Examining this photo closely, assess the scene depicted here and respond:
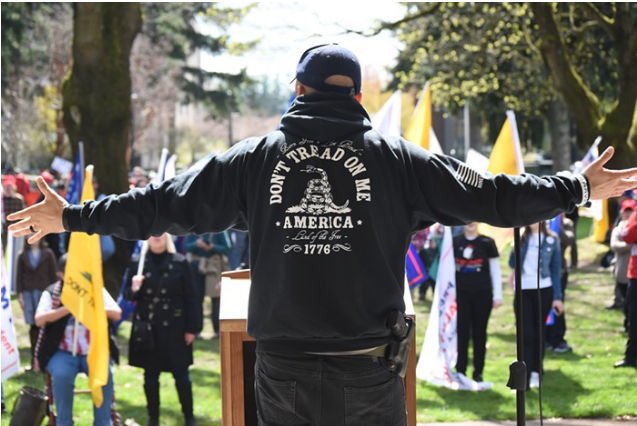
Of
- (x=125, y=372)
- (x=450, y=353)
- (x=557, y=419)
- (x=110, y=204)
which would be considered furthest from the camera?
(x=125, y=372)

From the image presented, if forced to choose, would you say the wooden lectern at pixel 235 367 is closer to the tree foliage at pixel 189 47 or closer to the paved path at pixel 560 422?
the paved path at pixel 560 422

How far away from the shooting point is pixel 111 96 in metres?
14.8

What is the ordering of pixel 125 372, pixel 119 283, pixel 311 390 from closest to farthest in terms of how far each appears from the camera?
1. pixel 311 390
2. pixel 125 372
3. pixel 119 283

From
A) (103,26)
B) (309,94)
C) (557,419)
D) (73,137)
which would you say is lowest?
(557,419)

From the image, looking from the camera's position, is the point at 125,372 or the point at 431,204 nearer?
the point at 431,204

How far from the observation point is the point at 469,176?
324 cm

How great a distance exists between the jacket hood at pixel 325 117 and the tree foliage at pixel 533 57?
1638 centimetres

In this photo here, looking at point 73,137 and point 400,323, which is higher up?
point 73,137

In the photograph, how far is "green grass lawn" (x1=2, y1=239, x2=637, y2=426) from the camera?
28.1ft

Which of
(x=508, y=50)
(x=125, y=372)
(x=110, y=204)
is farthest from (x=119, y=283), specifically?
(x=508, y=50)

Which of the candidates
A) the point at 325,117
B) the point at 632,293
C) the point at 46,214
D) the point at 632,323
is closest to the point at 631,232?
the point at 632,293

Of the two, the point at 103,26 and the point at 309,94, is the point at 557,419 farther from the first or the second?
the point at 103,26

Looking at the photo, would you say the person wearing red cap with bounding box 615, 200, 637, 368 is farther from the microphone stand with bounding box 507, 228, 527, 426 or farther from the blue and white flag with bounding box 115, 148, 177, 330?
the microphone stand with bounding box 507, 228, 527, 426

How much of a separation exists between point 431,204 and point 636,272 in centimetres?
718
